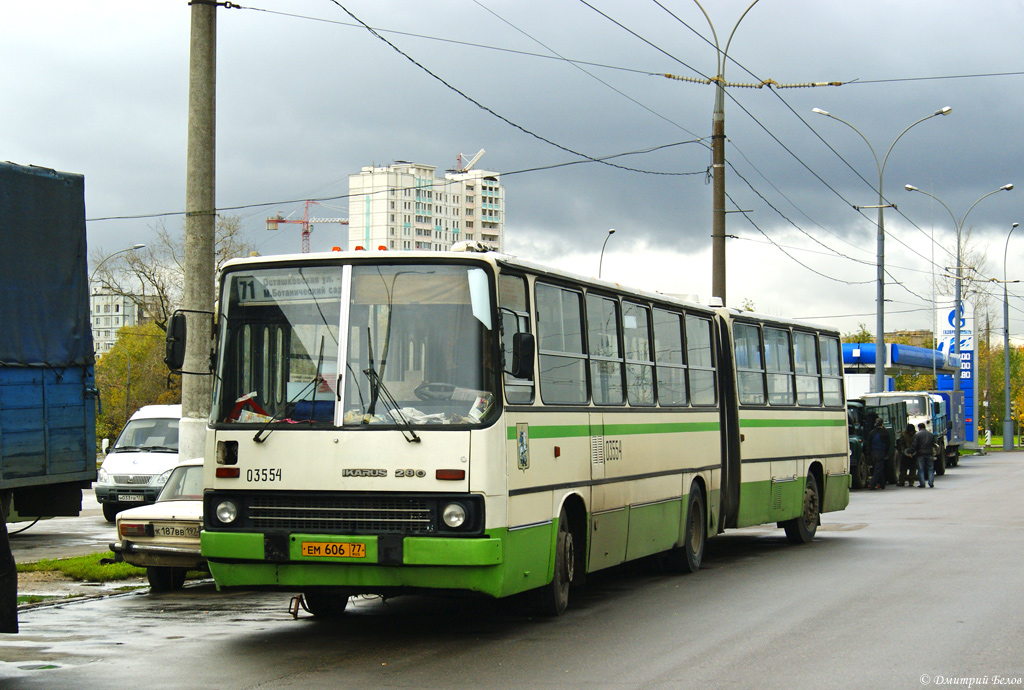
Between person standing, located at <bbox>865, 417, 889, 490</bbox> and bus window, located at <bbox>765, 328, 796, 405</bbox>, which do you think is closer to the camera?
bus window, located at <bbox>765, 328, 796, 405</bbox>

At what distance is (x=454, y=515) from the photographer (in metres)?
8.80

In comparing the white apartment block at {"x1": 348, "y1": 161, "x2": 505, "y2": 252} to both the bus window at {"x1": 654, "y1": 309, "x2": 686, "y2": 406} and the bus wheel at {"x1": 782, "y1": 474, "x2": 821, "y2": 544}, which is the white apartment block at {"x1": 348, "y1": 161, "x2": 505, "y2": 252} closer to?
the bus window at {"x1": 654, "y1": 309, "x2": 686, "y2": 406}

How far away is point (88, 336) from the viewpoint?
46.8 ft

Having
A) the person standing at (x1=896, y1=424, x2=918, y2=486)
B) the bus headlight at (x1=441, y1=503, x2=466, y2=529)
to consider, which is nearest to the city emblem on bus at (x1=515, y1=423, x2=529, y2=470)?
the bus headlight at (x1=441, y1=503, x2=466, y2=529)

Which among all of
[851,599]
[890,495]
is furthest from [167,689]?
[890,495]

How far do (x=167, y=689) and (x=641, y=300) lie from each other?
667 centimetres

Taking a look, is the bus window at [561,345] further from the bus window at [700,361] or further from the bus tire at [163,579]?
the bus tire at [163,579]

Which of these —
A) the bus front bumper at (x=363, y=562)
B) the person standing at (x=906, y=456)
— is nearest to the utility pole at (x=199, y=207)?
the bus front bumper at (x=363, y=562)

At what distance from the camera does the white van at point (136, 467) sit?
2184 centimetres

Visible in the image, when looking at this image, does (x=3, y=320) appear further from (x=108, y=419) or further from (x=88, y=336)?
(x=108, y=419)

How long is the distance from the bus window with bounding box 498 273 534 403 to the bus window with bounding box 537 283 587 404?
1.03ft

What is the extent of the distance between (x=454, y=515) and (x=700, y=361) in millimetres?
6449

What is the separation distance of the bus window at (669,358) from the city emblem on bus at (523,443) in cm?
371

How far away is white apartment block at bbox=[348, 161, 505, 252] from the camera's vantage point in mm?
30906
